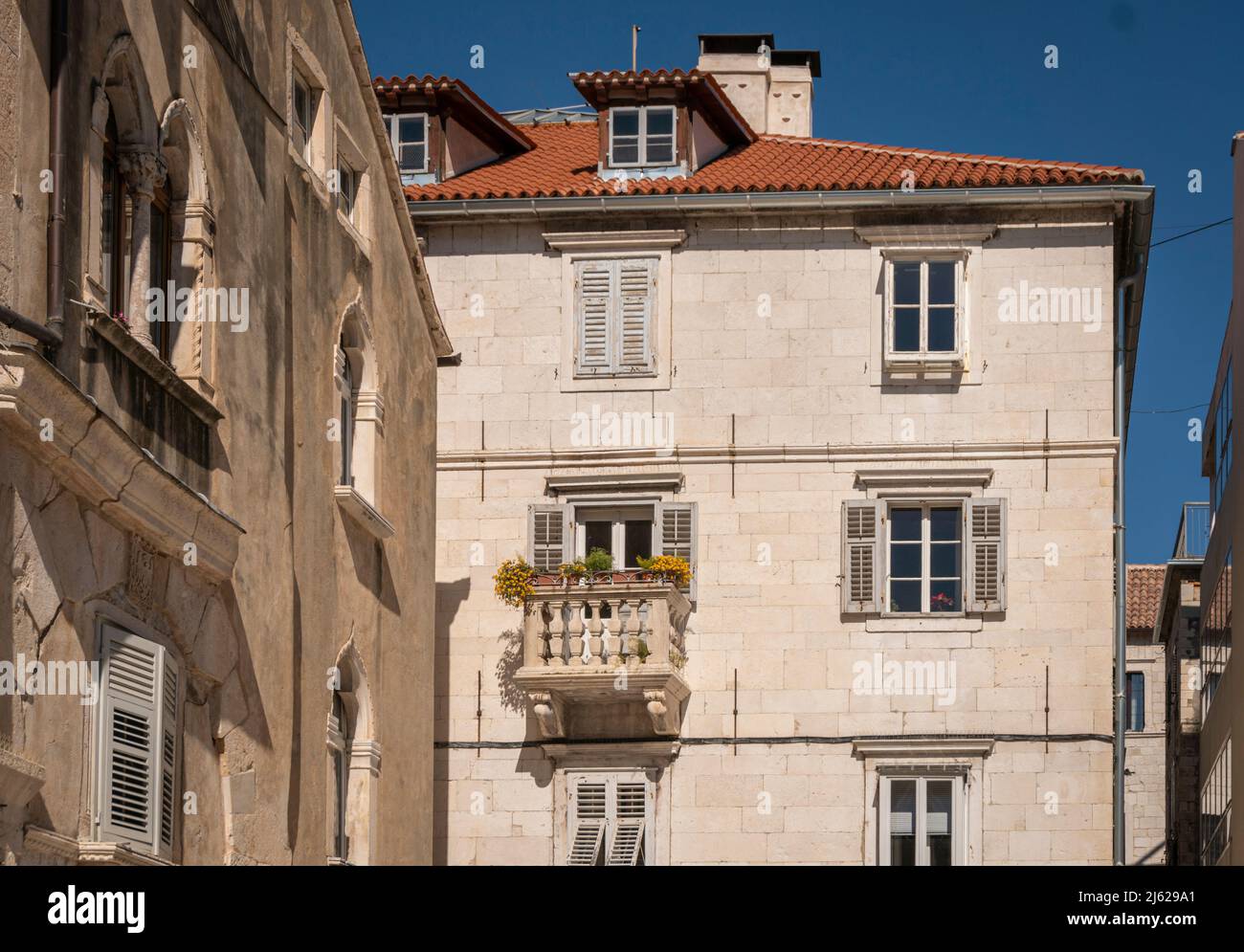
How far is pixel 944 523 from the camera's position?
31.8 meters

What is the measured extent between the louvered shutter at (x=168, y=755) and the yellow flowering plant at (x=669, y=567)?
14.4 metres

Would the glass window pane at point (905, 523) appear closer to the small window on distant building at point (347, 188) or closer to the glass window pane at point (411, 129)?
the glass window pane at point (411, 129)

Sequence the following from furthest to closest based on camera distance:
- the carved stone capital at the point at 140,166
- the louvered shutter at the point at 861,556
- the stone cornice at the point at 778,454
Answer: the stone cornice at the point at 778,454, the louvered shutter at the point at 861,556, the carved stone capital at the point at 140,166

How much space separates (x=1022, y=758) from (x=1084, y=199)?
25.4 ft

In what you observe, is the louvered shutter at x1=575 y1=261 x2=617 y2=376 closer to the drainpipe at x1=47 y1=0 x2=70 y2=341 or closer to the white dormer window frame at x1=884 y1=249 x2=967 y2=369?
the white dormer window frame at x1=884 y1=249 x2=967 y2=369

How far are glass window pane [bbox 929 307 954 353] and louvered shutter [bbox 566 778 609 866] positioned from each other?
757cm

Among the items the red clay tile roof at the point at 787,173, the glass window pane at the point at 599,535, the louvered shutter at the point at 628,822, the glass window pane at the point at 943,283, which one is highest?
the red clay tile roof at the point at 787,173

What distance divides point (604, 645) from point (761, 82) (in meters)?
11.7

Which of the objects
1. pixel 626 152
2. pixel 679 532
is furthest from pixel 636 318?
pixel 679 532

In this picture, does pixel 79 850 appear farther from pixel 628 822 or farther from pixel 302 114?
pixel 628 822

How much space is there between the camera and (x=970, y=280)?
32.2m

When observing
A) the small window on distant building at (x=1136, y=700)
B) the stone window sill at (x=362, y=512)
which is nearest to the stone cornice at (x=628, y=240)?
the stone window sill at (x=362, y=512)

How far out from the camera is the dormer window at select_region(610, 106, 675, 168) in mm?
34219

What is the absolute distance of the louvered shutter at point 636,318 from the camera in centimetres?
3262
